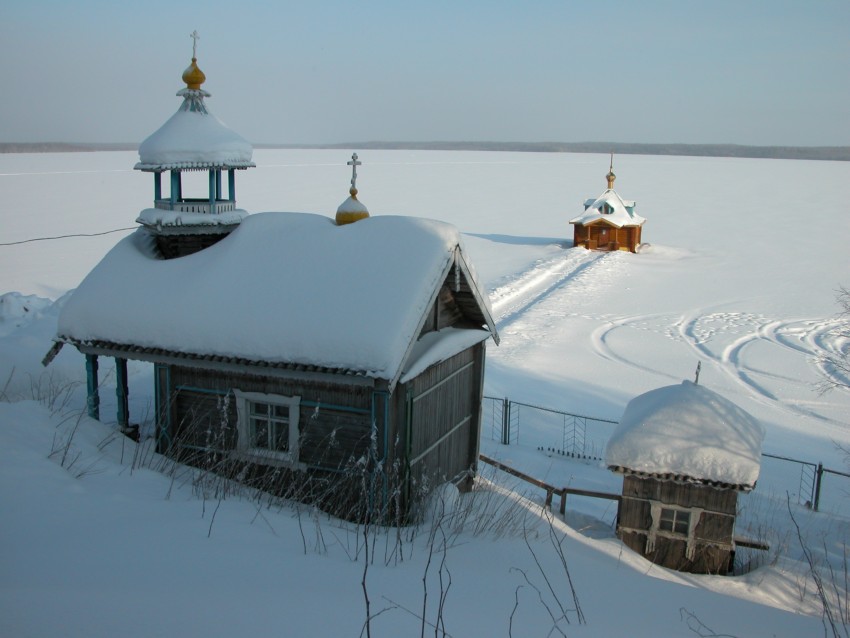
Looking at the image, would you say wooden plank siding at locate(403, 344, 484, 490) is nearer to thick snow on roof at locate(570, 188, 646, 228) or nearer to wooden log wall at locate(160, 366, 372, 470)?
wooden log wall at locate(160, 366, 372, 470)

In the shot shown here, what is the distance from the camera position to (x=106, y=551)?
495cm

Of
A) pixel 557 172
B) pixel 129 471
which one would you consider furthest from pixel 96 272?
pixel 557 172

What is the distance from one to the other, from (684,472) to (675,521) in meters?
0.88

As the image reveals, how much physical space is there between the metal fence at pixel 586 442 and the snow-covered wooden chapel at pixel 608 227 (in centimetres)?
2479

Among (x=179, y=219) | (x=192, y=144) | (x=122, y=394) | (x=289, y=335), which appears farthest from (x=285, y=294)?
(x=192, y=144)

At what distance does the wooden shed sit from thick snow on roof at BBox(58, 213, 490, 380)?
3428mm

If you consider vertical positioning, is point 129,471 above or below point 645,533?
above

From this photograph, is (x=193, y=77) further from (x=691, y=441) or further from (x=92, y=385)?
(x=691, y=441)

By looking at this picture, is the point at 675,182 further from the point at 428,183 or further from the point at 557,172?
the point at 428,183

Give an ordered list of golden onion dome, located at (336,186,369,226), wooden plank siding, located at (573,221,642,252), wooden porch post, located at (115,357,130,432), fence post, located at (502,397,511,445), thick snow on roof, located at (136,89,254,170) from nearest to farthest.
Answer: golden onion dome, located at (336,186,369,226)
wooden porch post, located at (115,357,130,432)
thick snow on roof, located at (136,89,254,170)
fence post, located at (502,397,511,445)
wooden plank siding, located at (573,221,642,252)

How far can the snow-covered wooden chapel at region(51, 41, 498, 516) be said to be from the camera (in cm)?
849

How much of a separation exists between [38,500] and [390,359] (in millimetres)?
3647

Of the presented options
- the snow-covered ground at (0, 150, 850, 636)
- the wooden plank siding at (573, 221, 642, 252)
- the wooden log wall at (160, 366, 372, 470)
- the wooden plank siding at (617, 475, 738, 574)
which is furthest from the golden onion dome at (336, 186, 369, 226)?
the wooden plank siding at (573, 221, 642, 252)

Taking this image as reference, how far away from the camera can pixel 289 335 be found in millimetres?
8508
